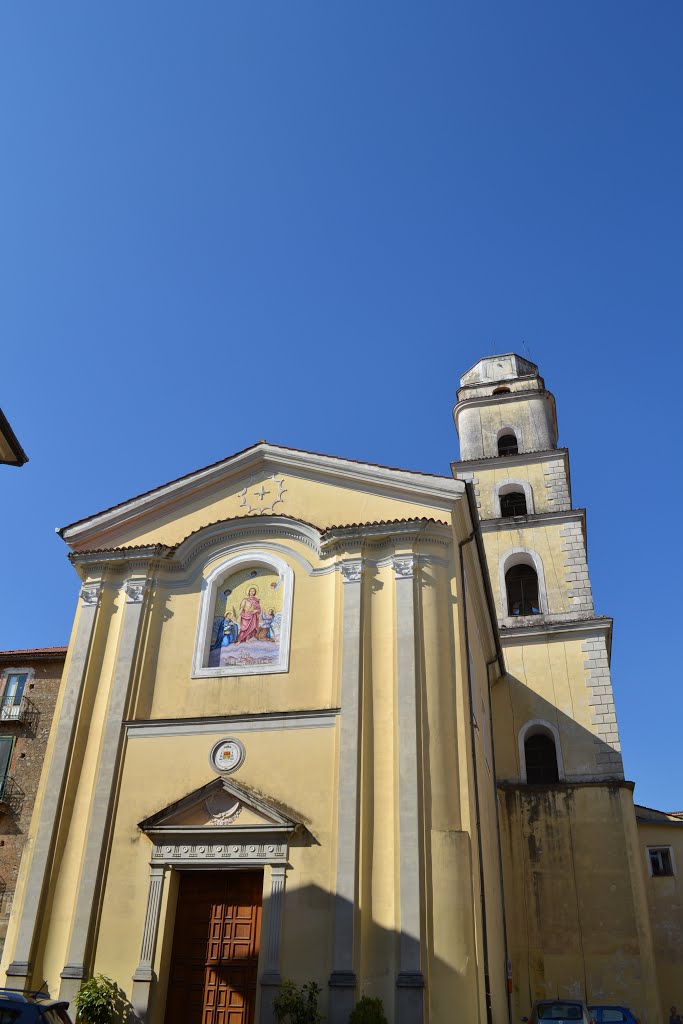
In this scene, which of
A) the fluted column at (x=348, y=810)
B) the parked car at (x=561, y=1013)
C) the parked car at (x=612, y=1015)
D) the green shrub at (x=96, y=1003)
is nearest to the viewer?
the fluted column at (x=348, y=810)

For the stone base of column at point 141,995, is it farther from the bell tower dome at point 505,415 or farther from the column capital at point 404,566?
the bell tower dome at point 505,415

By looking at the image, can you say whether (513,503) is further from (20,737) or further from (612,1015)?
(20,737)

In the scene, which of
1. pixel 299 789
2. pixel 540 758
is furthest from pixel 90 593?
pixel 540 758

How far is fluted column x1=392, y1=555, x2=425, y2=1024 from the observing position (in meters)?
11.4

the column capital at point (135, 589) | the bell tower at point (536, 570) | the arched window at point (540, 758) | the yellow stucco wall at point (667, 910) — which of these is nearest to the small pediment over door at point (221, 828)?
the column capital at point (135, 589)

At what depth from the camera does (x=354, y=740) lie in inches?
530

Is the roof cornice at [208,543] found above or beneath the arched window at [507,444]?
beneath

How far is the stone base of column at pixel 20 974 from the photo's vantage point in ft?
41.6

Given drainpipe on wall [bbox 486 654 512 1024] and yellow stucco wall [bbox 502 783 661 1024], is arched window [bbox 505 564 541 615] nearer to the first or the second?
drainpipe on wall [bbox 486 654 512 1024]

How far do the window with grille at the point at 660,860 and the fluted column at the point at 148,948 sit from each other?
19817 millimetres

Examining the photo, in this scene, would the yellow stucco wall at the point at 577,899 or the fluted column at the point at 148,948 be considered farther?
the yellow stucco wall at the point at 577,899

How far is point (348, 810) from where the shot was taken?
12.9 metres

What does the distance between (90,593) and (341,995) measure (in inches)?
335

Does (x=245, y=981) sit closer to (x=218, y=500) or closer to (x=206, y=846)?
(x=206, y=846)
